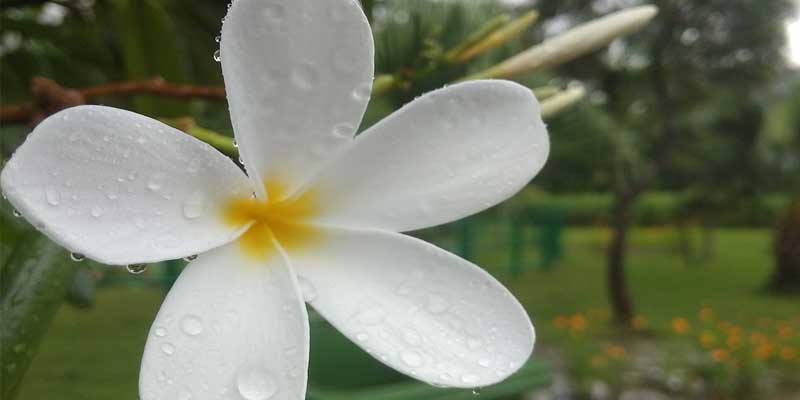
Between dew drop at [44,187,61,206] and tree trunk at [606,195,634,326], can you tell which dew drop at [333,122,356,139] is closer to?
dew drop at [44,187,61,206]

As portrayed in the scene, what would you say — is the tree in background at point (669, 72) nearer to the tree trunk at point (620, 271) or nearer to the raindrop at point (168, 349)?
the tree trunk at point (620, 271)

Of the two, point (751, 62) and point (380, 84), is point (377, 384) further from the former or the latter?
point (751, 62)

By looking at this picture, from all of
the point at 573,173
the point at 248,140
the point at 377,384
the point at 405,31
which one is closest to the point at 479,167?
the point at 248,140

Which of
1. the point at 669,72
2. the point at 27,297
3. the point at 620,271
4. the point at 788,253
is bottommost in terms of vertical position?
the point at 27,297

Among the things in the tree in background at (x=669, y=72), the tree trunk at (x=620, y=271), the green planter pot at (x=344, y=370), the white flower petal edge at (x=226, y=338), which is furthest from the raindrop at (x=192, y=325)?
the tree trunk at (x=620, y=271)

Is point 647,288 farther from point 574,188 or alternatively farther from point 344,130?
point 344,130

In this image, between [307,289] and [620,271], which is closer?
[307,289]

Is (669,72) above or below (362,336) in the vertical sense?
above

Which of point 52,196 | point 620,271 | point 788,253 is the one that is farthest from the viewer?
point 788,253

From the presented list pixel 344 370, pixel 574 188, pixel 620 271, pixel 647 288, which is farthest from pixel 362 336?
pixel 647 288
